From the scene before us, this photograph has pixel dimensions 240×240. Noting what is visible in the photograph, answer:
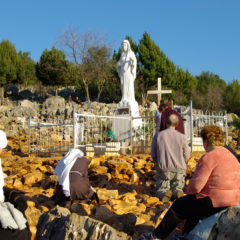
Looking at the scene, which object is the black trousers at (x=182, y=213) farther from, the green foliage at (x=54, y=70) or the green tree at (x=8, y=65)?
the green tree at (x=8, y=65)

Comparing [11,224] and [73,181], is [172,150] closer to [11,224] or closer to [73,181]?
[73,181]

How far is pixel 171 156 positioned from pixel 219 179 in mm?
1897

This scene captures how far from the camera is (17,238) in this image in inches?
126

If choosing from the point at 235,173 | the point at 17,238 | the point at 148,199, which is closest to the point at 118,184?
the point at 148,199

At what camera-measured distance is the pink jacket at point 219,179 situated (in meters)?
2.67

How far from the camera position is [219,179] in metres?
2.69

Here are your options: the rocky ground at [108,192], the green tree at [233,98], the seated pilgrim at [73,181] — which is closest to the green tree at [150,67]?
the green tree at [233,98]

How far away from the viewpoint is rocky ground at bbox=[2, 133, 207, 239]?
340 centimetres

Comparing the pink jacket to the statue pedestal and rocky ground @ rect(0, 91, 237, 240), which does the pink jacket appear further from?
the statue pedestal

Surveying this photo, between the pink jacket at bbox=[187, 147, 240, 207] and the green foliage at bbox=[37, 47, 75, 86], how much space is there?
30306mm

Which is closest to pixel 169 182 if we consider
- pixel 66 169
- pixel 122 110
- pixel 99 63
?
pixel 66 169

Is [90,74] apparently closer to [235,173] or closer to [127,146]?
[127,146]

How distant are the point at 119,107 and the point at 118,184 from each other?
5.27m

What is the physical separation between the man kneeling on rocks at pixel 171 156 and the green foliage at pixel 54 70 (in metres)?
28.5
